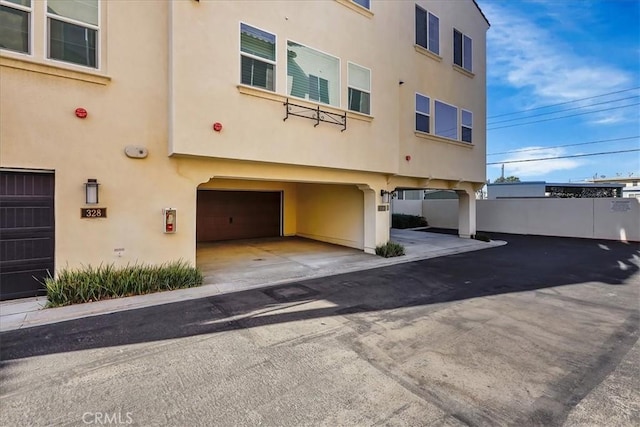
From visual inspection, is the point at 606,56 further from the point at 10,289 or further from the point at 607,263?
the point at 10,289

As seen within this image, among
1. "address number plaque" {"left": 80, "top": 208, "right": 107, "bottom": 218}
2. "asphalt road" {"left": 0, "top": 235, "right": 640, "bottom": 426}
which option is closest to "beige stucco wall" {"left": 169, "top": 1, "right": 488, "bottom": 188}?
"address number plaque" {"left": 80, "top": 208, "right": 107, "bottom": 218}

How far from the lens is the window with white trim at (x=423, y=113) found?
1151 cm

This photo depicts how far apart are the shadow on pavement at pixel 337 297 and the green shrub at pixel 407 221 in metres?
9.50

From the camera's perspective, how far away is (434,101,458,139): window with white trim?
1223cm

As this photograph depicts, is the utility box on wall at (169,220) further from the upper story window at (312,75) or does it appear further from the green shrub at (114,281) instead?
the upper story window at (312,75)

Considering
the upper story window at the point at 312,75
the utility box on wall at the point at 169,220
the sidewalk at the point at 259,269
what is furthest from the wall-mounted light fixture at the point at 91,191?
the upper story window at the point at 312,75

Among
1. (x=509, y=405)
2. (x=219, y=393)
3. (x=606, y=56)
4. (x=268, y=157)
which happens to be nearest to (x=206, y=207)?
(x=268, y=157)

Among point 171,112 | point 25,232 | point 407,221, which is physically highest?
point 171,112

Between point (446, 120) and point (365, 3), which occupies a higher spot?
point (365, 3)

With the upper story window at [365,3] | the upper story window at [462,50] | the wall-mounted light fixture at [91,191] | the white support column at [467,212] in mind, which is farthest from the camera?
the white support column at [467,212]

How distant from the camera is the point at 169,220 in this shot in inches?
256

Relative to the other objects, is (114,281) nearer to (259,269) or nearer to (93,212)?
(93,212)

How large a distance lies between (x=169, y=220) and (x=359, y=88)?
6534mm

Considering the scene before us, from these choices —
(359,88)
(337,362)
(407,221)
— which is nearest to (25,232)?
(337,362)
